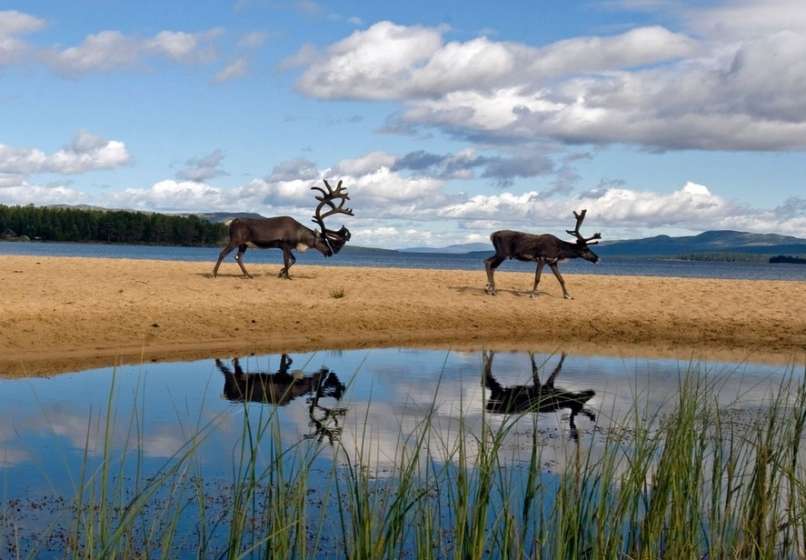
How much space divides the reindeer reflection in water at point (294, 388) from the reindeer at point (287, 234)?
29.5 ft

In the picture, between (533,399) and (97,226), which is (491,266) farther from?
(97,226)

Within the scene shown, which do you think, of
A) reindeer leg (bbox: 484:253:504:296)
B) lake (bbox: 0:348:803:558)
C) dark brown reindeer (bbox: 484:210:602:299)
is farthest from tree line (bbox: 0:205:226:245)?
lake (bbox: 0:348:803:558)

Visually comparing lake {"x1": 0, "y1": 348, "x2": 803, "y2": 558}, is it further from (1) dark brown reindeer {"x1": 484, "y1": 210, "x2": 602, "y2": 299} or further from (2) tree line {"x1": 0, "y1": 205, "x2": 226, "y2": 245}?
(2) tree line {"x1": 0, "y1": 205, "x2": 226, "y2": 245}

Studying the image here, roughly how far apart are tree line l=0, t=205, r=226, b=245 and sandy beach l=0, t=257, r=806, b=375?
96090mm

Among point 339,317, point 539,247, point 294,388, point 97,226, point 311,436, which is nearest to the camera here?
point 311,436

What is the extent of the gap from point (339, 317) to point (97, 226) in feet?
357

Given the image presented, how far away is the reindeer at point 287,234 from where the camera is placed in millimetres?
25250

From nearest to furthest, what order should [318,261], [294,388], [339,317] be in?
[294,388] → [339,317] → [318,261]

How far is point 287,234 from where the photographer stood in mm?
25922

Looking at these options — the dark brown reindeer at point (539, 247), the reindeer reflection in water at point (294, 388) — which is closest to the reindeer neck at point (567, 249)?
the dark brown reindeer at point (539, 247)

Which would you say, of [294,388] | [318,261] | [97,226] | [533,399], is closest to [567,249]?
[533,399]

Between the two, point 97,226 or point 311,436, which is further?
point 97,226

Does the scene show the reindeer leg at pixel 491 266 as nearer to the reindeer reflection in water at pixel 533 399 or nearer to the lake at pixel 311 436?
the lake at pixel 311 436

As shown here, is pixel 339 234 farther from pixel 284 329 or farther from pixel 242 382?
pixel 242 382
